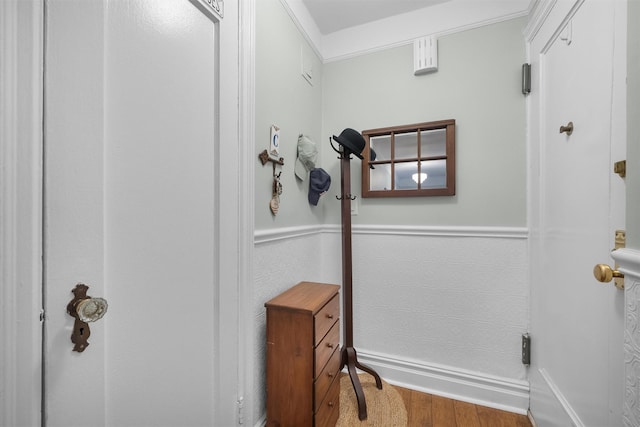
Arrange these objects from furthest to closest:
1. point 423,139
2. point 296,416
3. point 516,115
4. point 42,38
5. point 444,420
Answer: point 423,139 → point 516,115 → point 444,420 → point 296,416 → point 42,38

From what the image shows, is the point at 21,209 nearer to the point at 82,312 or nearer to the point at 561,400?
the point at 82,312

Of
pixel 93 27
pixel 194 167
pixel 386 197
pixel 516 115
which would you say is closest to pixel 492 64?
pixel 516 115

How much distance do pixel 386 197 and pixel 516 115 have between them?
0.94m

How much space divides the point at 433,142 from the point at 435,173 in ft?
0.72

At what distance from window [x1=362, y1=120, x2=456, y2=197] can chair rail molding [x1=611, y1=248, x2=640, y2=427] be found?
1.13m

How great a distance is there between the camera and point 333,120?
208 centimetres

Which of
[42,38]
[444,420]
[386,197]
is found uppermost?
[42,38]

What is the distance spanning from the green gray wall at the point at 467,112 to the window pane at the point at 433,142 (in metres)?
0.09

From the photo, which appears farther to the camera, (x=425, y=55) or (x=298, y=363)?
(x=425, y=55)

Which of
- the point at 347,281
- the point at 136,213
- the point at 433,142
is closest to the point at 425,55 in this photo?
the point at 433,142

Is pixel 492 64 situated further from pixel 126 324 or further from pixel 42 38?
pixel 126 324

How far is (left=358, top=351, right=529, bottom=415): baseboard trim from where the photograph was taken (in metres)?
1.61

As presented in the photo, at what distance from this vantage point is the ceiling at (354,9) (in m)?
1.78

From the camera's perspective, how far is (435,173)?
1806mm
